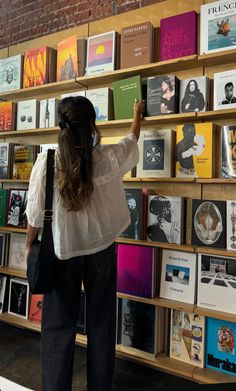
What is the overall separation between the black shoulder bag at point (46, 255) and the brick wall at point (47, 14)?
1.64 m

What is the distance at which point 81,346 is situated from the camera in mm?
2359

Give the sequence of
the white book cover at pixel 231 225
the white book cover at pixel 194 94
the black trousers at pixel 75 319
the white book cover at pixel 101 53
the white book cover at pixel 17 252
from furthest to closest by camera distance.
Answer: the white book cover at pixel 17 252 < the white book cover at pixel 101 53 < the white book cover at pixel 194 94 < the white book cover at pixel 231 225 < the black trousers at pixel 75 319

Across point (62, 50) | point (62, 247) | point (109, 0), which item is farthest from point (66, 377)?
point (109, 0)

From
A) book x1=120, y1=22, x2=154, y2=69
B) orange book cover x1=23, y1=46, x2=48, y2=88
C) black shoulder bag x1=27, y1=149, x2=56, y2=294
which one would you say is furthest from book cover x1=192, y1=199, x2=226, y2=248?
orange book cover x1=23, y1=46, x2=48, y2=88

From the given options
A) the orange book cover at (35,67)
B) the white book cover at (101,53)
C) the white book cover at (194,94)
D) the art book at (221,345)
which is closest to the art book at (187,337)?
the art book at (221,345)

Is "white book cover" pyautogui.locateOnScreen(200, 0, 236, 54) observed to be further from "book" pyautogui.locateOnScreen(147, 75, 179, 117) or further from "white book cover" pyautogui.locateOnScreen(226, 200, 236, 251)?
"white book cover" pyautogui.locateOnScreen(226, 200, 236, 251)

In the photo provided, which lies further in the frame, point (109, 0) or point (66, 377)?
point (109, 0)

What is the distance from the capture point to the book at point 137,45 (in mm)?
2082

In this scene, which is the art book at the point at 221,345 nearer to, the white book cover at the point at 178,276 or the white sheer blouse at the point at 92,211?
the white book cover at the point at 178,276

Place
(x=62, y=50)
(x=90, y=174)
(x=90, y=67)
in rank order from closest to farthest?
(x=90, y=174) → (x=90, y=67) → (x=62, y=50)

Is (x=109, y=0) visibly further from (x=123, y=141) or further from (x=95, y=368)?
(x=95, y=368)

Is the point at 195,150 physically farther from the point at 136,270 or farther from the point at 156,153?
the point at 136,270

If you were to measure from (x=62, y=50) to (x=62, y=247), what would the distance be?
1643 millimetres

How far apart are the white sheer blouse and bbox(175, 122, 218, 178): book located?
0.48 metres
